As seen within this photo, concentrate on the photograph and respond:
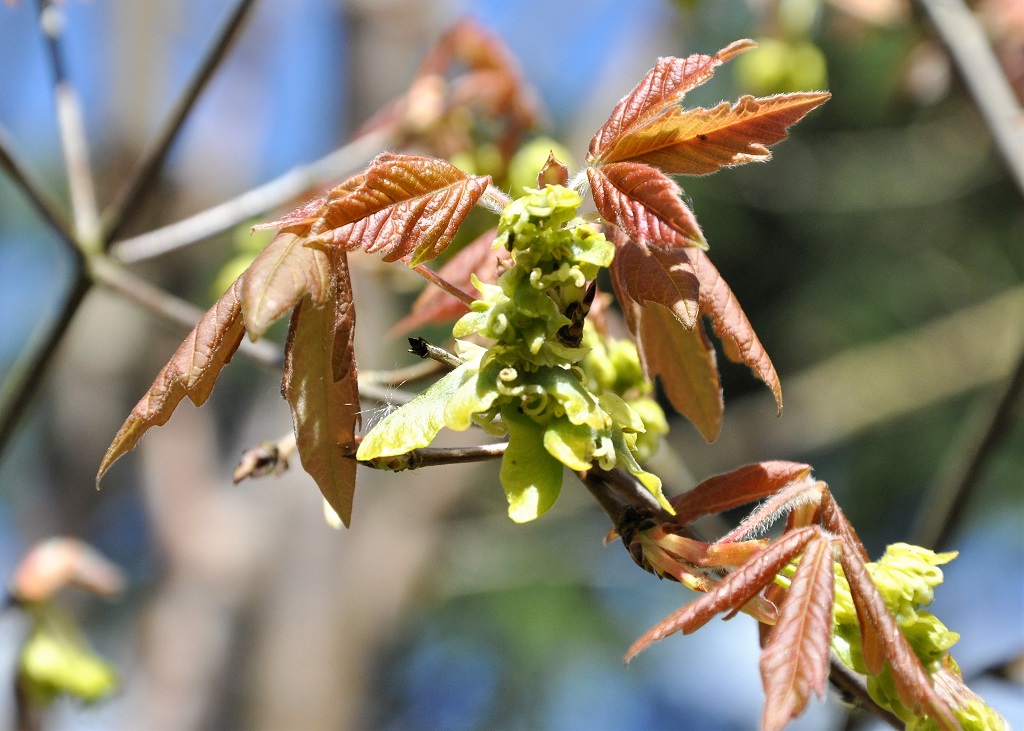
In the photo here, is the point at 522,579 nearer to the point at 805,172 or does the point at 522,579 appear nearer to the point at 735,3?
the point at 805,172

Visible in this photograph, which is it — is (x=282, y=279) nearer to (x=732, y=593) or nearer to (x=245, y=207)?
(x=732, y=593)

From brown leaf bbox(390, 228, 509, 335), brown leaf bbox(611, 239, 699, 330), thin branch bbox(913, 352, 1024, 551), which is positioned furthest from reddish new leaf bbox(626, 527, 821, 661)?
thin branch bbox(913, 352, 1024, 551)

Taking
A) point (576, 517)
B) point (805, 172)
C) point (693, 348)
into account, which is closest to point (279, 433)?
point (576, 517)

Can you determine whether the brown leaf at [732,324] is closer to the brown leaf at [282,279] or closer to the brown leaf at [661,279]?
the brown leaf at [661,279]

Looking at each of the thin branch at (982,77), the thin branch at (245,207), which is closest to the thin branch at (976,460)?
the thin branch at (982,77)

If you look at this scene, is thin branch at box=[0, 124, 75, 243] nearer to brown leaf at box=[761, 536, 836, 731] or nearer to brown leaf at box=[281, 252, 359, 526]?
brown leaf at box=[281, 252, 359, 526]

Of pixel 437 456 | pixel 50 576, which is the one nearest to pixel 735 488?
pixel 437 456
